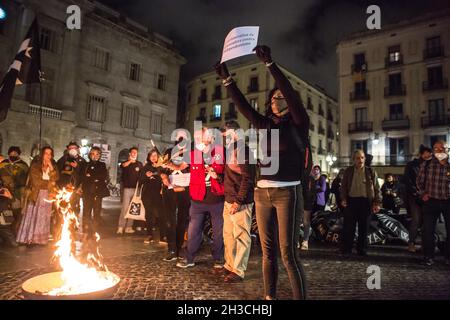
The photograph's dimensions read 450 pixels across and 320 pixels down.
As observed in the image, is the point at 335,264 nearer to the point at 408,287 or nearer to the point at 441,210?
the point at 408,287

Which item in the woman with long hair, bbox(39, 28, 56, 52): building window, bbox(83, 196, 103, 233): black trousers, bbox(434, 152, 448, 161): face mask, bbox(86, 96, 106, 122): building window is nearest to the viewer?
bbox(434, 152, 448, 161): face mask

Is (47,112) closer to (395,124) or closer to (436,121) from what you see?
(395,124)

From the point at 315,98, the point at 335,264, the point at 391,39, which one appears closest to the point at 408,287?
the point at 335,264

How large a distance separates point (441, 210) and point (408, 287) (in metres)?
2.22

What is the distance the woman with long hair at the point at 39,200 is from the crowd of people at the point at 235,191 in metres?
0.02

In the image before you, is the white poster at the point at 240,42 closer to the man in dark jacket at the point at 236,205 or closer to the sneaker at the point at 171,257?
the man in dark jacket at the point at 236,205

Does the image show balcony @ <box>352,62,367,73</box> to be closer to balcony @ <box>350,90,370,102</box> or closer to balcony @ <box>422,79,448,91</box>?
balcony @ <box>350,90,370,102</box>

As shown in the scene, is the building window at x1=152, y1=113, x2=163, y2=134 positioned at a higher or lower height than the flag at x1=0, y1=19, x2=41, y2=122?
higher

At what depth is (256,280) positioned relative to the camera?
4266 mm

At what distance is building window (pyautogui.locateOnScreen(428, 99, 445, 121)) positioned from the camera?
30.9 m

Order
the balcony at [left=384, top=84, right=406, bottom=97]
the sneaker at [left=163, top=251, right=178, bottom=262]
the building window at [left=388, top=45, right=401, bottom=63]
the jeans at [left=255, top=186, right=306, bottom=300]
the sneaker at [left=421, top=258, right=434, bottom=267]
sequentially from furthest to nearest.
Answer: the building window at [left=388, top=45, right=401, bottom=63] → the balcony at [left=384, top=84, right=406, bottom=97] → the sneaker at [left=421, top=258, right=434, bottom=267] → the sneaker at [left=163, top=251, right=178, bottom=262] → the jeans at [left=255, top=186, right=306, bottom=300]

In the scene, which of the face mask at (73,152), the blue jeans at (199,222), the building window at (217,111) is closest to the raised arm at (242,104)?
the blue jeans at (199,222)

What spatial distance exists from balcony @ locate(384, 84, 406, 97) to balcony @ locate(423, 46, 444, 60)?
3395 millimetres

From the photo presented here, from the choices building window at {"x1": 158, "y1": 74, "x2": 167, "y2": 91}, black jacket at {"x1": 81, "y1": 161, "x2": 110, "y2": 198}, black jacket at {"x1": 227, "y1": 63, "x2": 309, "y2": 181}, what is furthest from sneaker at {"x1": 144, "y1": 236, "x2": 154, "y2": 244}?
building window at {"x1": 158, "y1": 74, "x2": 167, "y2": 91}
